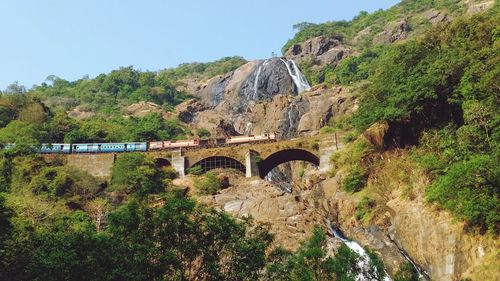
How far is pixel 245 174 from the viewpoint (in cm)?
6362

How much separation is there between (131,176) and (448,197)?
35087mm

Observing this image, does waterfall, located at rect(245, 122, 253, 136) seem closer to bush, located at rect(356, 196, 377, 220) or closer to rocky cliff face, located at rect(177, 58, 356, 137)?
rocky cliff face, located at rect(177, 58, 356, 137)

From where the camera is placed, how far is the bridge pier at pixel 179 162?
64.1 metres

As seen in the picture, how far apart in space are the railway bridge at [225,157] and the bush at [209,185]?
8.58m

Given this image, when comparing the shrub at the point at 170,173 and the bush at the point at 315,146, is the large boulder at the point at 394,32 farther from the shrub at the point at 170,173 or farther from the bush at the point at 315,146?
the shrub at the point at 170,173

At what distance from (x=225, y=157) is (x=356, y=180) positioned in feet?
70.2

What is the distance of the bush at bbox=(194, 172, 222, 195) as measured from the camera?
53281mm

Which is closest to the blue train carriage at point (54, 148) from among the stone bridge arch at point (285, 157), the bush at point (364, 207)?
the stone bridge arch at point (285, 157)

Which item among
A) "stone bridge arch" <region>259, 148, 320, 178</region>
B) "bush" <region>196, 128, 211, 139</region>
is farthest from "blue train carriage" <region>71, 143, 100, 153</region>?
"bush" <region>196, 128, 211, 139</region>

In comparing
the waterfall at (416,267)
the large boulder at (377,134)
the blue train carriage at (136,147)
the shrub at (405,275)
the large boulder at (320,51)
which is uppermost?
the large boulder at (320,51)

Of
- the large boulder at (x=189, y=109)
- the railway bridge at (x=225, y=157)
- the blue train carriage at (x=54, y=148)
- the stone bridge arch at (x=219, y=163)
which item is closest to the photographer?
the railway bridge at (x=225, y=157)

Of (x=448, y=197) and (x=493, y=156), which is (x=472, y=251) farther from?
(x=493, y=156)

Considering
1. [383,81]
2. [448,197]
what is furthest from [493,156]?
[383,81]

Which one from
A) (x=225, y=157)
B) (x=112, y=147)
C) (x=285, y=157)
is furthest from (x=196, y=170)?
(x=112, y=147)
